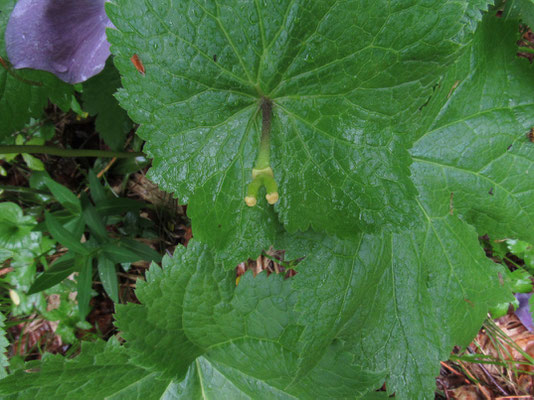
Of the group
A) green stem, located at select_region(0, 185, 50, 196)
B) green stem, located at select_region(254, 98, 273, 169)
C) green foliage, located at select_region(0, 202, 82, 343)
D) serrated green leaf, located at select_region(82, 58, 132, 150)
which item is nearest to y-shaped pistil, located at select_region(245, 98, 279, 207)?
green stem, located at select_region(254, 98, 273, 169)

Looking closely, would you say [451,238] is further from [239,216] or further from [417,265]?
[239,216]

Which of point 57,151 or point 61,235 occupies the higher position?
point 57,151

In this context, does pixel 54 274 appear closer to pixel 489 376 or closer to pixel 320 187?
pixel 320 187

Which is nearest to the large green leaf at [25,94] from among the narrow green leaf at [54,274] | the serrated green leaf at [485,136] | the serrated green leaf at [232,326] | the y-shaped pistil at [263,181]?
the narrow green leaf at [54,274]

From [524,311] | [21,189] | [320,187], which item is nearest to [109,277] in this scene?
[21,189]

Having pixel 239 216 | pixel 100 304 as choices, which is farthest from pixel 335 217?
pixel 100 304
